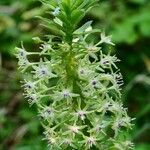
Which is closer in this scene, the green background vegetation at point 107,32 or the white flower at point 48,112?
the white flower at point 48,112

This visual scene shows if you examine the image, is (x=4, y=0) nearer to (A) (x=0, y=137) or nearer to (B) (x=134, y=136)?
(A) (x=0, y=137)

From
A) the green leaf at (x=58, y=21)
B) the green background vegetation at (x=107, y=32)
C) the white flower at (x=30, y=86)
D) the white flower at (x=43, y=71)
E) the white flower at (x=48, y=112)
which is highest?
the green background vegetation at (x=107, y=32)

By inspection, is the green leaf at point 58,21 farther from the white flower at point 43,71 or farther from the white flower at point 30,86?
the white flower at point 30,86

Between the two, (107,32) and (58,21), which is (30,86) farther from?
(107,32)

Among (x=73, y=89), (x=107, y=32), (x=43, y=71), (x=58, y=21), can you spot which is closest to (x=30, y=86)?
(x=43, y=71)

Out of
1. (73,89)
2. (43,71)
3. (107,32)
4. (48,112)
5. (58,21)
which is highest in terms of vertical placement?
(107,32)

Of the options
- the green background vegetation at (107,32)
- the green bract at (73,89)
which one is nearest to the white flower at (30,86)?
the green bract at (73,89)
